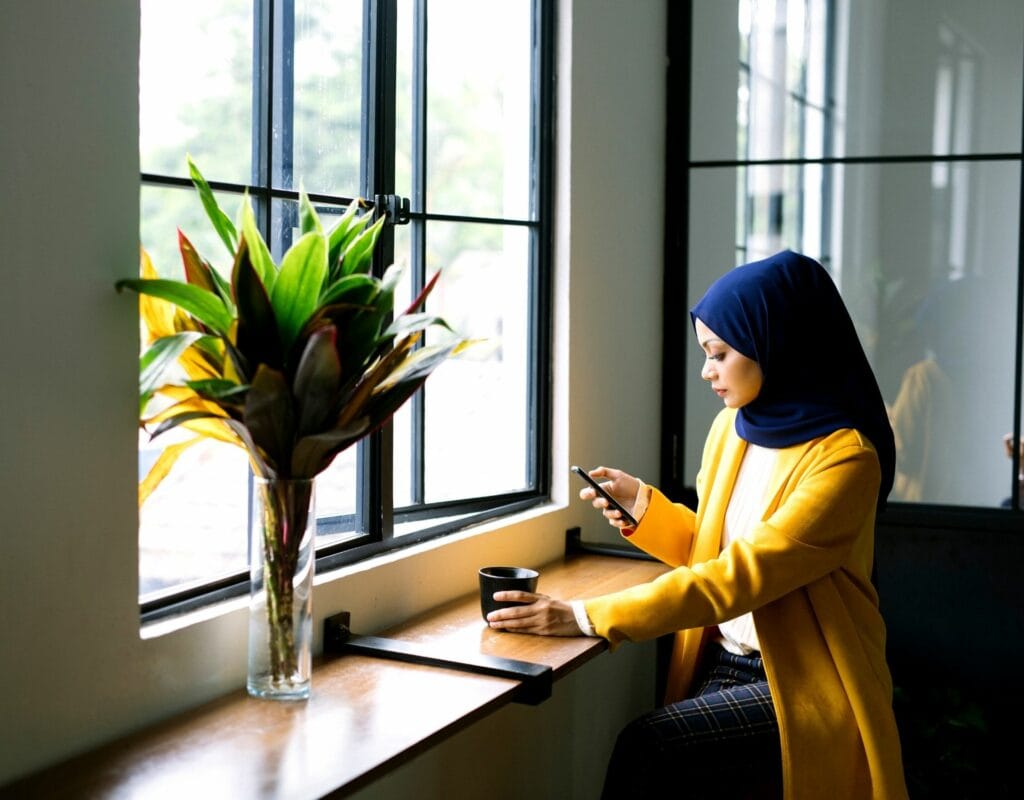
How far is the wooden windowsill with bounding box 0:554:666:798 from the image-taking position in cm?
151

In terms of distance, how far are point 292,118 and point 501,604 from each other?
0.94 metres

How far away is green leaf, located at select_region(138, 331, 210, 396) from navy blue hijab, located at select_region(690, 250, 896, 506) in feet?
3.55

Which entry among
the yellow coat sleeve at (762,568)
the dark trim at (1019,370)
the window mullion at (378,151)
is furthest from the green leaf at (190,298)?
the dark trim at (1019,370)

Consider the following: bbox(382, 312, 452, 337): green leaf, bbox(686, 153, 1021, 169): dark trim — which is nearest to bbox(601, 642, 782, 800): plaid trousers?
bbox(382, 312, 452, 337): green leaf

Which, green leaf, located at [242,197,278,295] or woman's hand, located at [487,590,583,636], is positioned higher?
green leaf, located at [242,197,278,295]

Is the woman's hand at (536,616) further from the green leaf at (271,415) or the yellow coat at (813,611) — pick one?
the green leaf at (271,415)

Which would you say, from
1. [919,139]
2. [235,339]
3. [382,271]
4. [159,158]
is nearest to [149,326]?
[235,339]

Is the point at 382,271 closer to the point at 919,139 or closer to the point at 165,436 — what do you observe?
the point at 165,436

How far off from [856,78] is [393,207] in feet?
5.05

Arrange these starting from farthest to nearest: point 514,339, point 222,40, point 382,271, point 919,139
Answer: point 919,139 → point 514,339 → point 382,271 → point 222,40

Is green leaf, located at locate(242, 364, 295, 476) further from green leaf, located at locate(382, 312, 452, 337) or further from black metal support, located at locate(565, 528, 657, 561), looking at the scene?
black metal support, located at locate(565, 528, 657, 561)

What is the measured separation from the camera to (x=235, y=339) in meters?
1.70

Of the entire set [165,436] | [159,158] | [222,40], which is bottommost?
[165,436]

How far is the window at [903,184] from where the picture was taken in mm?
3141
